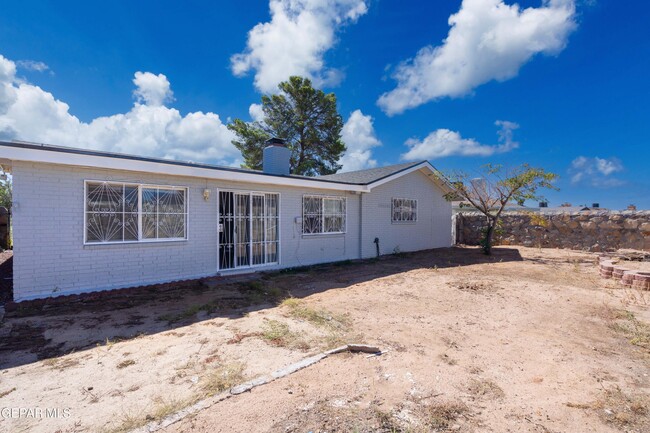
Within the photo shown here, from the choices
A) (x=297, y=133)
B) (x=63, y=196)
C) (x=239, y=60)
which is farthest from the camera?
(x=297, y=133)

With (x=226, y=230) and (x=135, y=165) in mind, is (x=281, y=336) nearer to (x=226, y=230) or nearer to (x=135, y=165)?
(x=226, y=230)

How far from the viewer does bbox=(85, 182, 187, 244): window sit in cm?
596

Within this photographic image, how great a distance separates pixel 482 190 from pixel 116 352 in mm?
13035

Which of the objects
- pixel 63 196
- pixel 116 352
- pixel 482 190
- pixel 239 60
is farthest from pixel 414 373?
pixel 239 60

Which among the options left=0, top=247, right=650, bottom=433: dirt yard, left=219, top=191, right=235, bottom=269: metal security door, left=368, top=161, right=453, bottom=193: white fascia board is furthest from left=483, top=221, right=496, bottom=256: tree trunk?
left=219, top=191, right=235, bottom=269: metal security door

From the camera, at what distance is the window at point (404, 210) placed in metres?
12.4

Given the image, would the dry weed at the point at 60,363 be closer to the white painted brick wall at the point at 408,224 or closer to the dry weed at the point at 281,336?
the dry weed at the point at 281,336

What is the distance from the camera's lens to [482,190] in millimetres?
12648

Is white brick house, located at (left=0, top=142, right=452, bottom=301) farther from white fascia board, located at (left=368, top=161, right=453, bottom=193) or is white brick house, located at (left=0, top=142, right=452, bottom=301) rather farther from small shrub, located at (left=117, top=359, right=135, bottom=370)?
small shrub, located at (left=117, top=359, right=135, bottom=370)

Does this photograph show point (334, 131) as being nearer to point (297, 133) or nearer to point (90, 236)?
point (297, 133)

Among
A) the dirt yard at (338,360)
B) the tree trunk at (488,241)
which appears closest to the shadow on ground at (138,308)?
the dirt yard at (338,360)

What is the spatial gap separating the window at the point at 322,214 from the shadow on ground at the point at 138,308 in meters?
1.64

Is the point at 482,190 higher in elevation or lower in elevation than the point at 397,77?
lower

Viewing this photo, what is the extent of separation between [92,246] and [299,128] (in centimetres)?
1740
